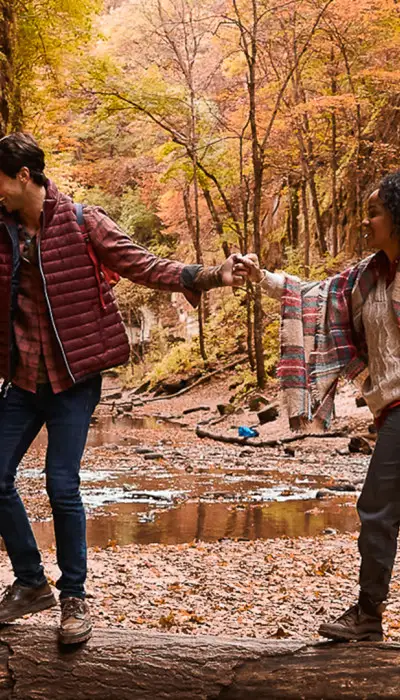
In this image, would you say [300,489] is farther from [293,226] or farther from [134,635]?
[293,226]

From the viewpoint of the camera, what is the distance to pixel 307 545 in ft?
28.6

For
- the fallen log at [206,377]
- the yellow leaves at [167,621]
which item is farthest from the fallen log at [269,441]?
the fallen log at [206,377]

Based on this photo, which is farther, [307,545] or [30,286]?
[307,545]

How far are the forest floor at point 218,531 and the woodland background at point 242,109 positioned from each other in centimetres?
590

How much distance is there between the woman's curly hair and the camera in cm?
367

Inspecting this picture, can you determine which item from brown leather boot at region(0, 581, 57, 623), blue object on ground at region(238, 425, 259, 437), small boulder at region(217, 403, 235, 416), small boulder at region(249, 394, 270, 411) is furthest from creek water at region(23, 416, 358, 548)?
small boulder at region(217, 403, 235, 416)

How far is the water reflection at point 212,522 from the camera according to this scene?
9.45 meters

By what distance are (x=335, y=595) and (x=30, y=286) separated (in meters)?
4.18

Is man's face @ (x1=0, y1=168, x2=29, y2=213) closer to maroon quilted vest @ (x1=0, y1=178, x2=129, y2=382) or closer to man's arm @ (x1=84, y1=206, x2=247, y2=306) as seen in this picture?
maroon quilted vest @ (x1=0, y1=178, x2=129, y2=382)

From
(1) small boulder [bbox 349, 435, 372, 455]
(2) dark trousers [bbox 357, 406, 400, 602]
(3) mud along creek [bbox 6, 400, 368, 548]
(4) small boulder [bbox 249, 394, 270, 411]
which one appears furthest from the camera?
(4) small boulder [bbox 249, 394, 270, 411]

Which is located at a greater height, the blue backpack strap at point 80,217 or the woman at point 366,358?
the blue backpack strap at point 80,217

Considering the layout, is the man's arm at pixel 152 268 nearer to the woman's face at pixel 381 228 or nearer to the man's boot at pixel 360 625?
the woman's face at pixel 381 228

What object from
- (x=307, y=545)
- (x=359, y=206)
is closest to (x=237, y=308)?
(x=359, y=206)

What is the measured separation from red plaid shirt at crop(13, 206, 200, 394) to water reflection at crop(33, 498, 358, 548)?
555cm
